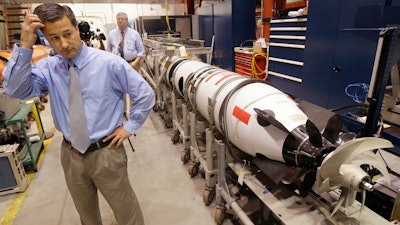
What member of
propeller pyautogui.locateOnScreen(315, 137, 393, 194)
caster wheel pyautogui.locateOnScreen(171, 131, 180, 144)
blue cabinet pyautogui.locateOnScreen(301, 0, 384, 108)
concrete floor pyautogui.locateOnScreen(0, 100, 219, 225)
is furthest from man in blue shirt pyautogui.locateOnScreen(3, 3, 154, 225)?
blue cabinet pyautogui.locateOnScreen(301, 0, 384, 108)

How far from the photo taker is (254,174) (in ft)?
5.29

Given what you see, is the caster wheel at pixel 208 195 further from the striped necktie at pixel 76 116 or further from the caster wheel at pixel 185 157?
the striped necktie at pixel 76 116

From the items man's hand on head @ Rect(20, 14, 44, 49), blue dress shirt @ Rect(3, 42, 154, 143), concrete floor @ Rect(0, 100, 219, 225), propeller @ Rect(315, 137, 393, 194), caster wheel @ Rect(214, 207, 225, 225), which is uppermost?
man's hand on head @ Rect(20, 14, 44, 49)

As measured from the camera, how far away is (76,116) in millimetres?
1251

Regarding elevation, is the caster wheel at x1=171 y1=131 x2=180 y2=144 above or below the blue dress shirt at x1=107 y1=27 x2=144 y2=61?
below

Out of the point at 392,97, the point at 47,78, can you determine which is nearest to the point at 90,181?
the point at 47,78

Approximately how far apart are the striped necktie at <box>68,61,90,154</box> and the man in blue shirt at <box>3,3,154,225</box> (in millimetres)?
19

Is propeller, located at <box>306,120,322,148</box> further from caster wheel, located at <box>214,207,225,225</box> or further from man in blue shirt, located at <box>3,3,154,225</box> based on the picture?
caster wheel, located at <box>214,207,225,225</box>

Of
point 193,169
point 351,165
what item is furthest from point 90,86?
point 193,169

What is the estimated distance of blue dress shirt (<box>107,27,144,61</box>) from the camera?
12.6 feet

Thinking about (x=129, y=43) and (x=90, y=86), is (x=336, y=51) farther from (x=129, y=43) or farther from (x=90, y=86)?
(x=129, y=43)

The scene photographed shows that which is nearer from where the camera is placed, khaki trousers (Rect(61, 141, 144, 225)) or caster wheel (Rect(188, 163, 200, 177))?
khaki trousers (Rect(61, 141, 144, 225))

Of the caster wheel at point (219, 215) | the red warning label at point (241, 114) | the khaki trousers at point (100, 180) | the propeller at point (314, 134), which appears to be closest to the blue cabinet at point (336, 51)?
the red warning label at point (241, 114)

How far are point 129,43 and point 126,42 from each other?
0.05 m
